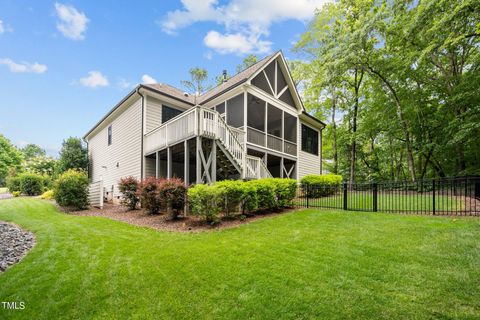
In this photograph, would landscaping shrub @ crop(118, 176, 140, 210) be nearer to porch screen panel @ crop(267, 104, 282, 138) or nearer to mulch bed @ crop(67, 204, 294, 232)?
mulch bed @ crop(67, 204, 294, 232)

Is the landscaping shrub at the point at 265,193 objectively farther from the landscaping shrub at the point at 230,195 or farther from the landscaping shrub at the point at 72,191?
the landscaping shrub at the point at 72,191

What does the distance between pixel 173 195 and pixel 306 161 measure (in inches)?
463

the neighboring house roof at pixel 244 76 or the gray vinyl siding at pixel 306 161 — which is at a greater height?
the neighboring house roof at pixel 244 76

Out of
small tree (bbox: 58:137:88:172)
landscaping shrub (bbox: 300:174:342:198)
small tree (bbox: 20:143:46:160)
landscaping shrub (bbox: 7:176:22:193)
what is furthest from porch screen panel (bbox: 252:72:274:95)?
small tree (bbox: 20:143:46:160)

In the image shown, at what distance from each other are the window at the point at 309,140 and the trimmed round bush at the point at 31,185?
74.2 ft

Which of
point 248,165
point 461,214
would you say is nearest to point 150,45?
point 248,165

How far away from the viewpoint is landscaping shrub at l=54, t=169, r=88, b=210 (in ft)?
36.5

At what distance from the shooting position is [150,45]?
16.3m

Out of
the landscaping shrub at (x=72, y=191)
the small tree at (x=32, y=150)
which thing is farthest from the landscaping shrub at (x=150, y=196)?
the small tree at (x=32, y=150)

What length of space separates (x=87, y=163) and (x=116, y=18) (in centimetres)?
1413

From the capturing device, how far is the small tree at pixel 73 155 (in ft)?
66.9

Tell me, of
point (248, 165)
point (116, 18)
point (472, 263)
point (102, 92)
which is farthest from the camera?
point (102, 92)

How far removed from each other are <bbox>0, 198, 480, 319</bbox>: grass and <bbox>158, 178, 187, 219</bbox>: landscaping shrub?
1.86 meters

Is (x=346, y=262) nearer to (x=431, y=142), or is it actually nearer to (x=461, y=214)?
(x=461, y=214)
